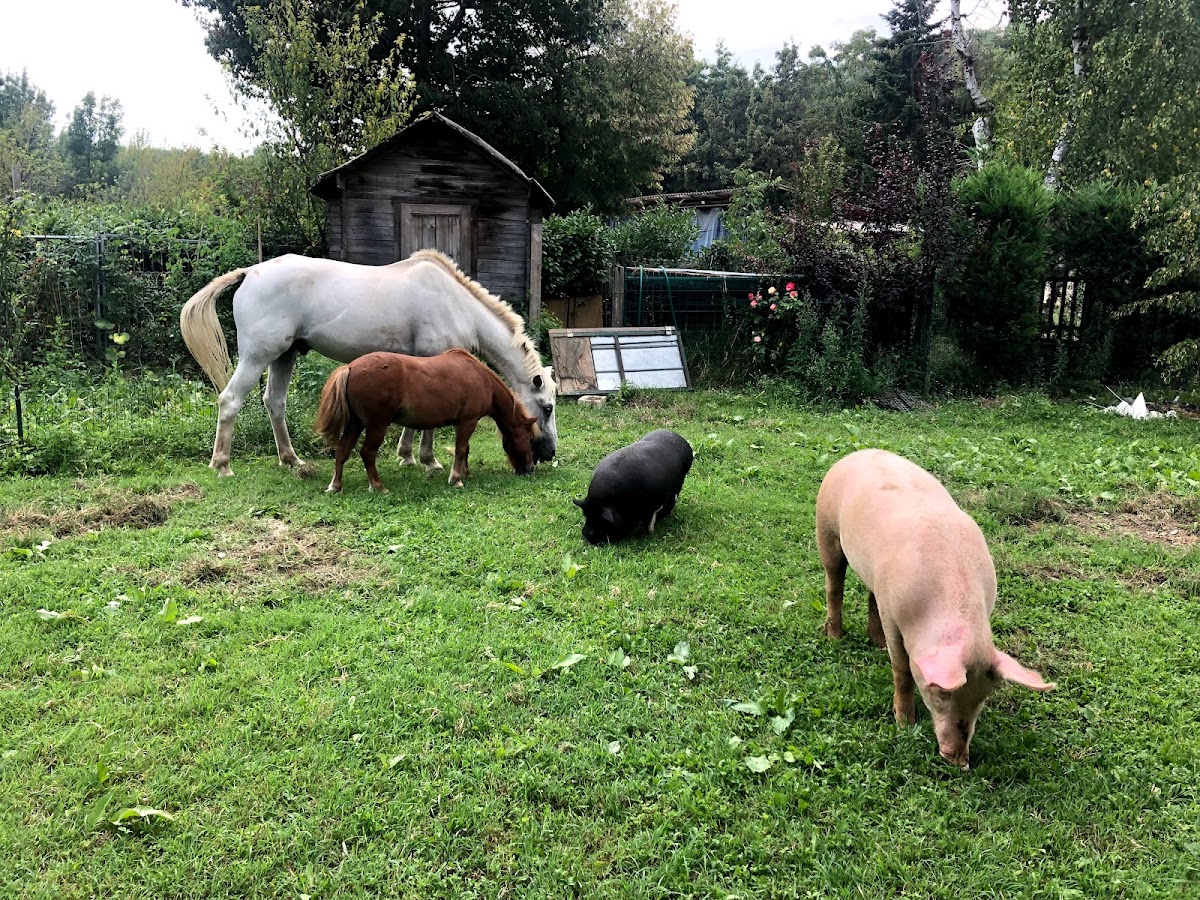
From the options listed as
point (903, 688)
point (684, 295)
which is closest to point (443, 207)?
point (684, 295)

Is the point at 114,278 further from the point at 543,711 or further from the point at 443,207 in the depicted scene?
the point at 543,711

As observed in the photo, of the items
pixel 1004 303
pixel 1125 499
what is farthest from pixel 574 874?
pixel 1004 303

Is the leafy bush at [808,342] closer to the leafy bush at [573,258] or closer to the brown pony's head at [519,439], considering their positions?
the leafy bush at [573,258]

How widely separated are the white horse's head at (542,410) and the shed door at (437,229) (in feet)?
14.5

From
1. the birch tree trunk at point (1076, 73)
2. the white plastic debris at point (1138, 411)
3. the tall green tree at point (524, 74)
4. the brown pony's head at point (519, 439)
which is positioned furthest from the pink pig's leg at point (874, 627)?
the tall green tree at point (524, 74)

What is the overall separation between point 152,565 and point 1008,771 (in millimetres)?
4744

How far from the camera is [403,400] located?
6.36 m

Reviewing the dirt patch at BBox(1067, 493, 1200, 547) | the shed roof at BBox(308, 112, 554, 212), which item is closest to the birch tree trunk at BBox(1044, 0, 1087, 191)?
the shed roof at BBox(308, 112, 554, 212)

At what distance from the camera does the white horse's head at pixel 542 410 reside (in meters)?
7.37

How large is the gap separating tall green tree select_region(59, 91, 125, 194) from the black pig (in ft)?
170

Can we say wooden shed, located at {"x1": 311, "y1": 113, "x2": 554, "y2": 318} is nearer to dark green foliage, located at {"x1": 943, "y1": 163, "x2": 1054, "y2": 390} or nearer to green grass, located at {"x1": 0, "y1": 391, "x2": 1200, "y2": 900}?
green grass, located at {"x1": 0, "y1": 391, "x2": 1200, "y2": 900}

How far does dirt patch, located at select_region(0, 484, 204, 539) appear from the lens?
5.33 metres

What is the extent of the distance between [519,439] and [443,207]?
558 cm

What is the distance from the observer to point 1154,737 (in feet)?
10.7
